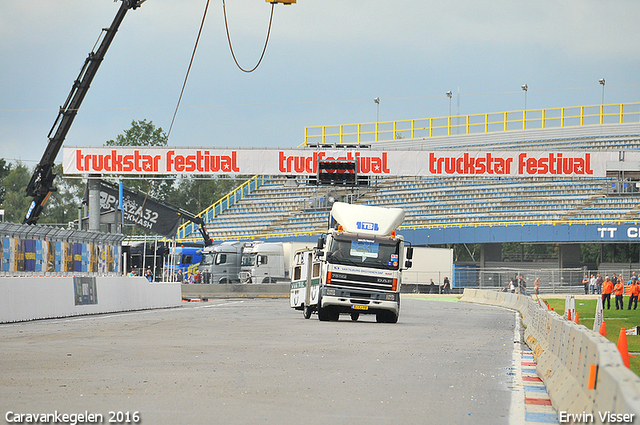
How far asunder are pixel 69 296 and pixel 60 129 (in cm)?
1654

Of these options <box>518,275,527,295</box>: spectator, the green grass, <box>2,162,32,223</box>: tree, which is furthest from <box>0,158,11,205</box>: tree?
the green grass

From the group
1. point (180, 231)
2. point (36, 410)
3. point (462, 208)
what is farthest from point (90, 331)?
point (180, 231)

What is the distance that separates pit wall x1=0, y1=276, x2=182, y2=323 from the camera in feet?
70.2

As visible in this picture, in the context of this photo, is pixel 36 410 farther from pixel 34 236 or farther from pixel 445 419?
pixel 34 236

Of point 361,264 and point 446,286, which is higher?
point 361,264

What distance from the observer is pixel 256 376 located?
10.6 metres

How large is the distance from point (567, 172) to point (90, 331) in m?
29.8

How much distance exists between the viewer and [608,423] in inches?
198

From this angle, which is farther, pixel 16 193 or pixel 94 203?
pixel 16 193

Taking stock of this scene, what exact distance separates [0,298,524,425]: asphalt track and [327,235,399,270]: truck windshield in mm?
5454

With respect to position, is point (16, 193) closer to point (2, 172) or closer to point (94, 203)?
point (2, 172)

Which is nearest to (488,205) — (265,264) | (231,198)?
(265,264)

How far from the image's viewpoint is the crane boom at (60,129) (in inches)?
1502

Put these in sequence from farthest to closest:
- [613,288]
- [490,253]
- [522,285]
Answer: [490,253]
[522,285]
[613,288]
